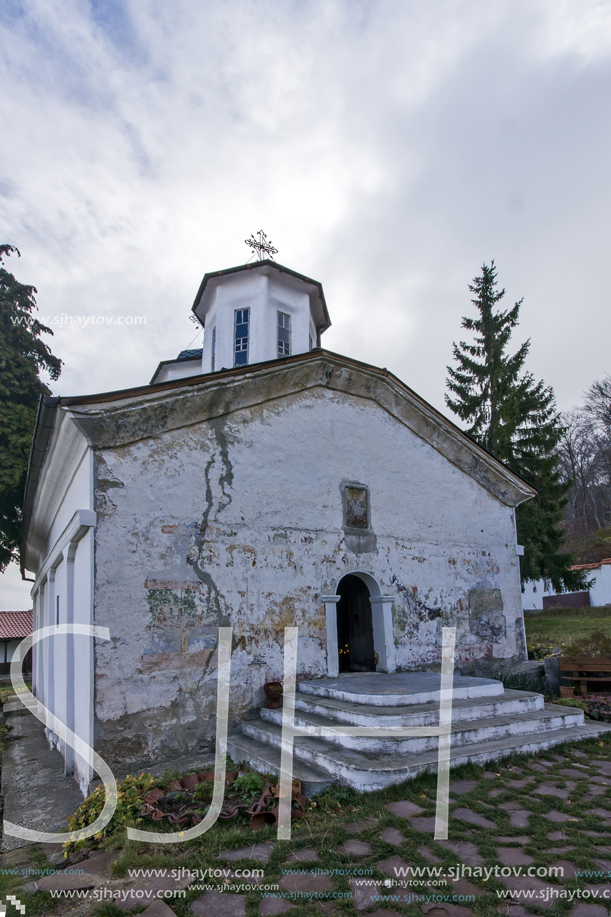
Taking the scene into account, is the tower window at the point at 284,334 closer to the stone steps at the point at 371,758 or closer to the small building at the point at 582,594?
the stone steps at the point at 371,758

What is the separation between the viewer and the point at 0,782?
757cm

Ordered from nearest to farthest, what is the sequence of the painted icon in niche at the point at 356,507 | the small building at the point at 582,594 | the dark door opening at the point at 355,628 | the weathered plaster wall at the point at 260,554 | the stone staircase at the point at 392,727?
1. the stone staircase at the point at 392,727
2. the weathered plaster wall at the point at 260,554
3. the painted icon in niche at the point at 356,507
4. the dark door opening at the point at 355,628
5. the small building at the point at 582,594

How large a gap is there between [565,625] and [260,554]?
17859 millimetres

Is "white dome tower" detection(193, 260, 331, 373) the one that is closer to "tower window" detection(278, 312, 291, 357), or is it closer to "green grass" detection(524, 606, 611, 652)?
"tower window" detection(278, 312, 291, 357)

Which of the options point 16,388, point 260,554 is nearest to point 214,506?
point 260,554

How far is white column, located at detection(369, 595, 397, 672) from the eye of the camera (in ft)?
30.1

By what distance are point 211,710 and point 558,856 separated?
4.42 metres

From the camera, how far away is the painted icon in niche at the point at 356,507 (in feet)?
30.5

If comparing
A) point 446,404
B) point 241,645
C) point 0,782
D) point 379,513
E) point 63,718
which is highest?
point 446,404

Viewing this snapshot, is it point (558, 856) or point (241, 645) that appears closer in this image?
point (558, 856)

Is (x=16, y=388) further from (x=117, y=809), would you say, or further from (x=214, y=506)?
(x=117, y=809)

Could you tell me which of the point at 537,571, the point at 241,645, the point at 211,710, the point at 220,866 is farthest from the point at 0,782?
the point at 537,571

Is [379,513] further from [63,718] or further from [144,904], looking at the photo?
[144,904]

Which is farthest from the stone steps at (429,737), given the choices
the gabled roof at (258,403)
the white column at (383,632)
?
the gabled roof at (258,403)
